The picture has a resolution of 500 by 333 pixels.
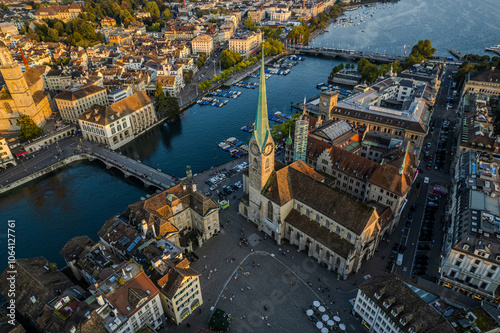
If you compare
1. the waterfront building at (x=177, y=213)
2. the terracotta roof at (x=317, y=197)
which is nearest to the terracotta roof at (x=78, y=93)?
the waterfront building at (x=177, y=213)

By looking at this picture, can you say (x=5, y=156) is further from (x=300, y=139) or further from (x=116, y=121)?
(x=300, y=139)

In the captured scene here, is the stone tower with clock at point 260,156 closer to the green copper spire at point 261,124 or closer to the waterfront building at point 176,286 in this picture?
the green copper spire at point 261,124

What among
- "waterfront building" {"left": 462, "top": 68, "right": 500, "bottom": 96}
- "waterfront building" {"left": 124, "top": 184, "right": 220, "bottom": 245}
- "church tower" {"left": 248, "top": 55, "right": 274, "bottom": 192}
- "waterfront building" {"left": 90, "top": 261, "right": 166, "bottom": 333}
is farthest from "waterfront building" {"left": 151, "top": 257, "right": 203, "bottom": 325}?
"waterfront building" {"left": 462, "top": 68, "right": 500, "bottom": 96}

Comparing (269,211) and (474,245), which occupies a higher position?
(474,245)

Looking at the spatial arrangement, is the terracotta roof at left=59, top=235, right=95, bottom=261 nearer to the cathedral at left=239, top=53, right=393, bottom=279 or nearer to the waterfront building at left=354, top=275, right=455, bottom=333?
the cathedral at left=239, top=53, right=393, bottom=279

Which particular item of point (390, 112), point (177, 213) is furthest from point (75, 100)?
point (390, 112)

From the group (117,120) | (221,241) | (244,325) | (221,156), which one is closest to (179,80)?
(117,120)

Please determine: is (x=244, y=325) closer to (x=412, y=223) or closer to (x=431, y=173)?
(x=412, y=223)
